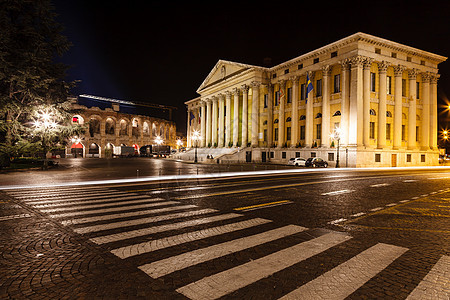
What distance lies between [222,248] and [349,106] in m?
36.3

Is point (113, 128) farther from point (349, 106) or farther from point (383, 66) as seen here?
point (383, 66)

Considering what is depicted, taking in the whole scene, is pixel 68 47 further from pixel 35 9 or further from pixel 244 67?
pixel 244 67

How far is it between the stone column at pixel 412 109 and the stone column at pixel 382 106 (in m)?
6.04

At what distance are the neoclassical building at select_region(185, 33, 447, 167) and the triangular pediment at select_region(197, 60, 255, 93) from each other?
44 centimetres

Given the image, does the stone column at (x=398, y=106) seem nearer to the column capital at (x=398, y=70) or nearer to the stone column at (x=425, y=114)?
the column capital at (x=398, y=70)

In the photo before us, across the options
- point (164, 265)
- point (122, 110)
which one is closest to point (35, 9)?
point (164, 265)

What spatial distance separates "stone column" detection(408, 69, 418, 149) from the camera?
39875 mm

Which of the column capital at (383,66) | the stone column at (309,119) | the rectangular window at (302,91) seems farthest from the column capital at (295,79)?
the column capital at (383,66)

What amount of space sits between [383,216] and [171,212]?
6.16 meters

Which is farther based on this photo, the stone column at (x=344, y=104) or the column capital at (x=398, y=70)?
the column capital at (x=398, y=70)

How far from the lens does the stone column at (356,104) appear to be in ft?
115

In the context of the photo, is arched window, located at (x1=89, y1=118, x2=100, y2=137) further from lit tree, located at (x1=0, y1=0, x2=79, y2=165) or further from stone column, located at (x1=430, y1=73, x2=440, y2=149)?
stone column, located at (x1=430, y1=73, x2=440, y2=149)

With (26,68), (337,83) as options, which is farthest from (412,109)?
(26,68)

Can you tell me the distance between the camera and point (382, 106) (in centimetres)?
3741
